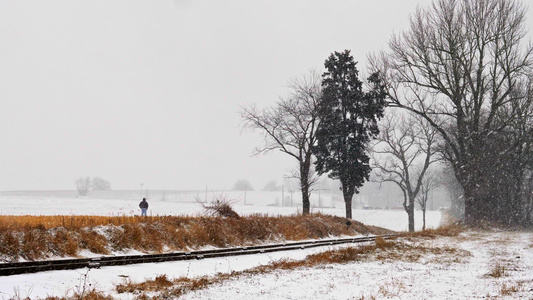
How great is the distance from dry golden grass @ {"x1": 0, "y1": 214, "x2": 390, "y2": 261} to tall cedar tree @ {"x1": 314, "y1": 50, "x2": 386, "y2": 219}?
12.7 metres

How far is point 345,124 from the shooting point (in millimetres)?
35031

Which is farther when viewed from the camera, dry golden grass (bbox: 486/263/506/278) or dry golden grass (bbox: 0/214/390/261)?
dry golden grass (bbox: 0/214/390/261)

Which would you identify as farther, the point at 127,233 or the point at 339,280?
the point at 127,233

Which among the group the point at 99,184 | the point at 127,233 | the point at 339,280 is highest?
the point at 99,184

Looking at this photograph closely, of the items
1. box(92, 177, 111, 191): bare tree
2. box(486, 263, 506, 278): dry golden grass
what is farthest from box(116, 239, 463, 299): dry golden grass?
box(92, 177, 111, 191): bare tree

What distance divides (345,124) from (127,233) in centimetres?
2403

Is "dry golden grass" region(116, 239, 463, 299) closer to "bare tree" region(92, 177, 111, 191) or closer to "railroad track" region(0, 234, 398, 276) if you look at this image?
"railroad track" region(0, 234, 398, 276)

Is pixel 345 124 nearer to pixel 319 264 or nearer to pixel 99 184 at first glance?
pixel 319 264

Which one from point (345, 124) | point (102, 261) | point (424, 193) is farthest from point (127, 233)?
point (424, 193)

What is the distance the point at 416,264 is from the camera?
12.4 m

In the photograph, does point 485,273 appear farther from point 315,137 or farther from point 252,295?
point 315,137

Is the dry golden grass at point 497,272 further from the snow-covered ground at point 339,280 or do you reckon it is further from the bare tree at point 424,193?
the bare tree at point 424,193

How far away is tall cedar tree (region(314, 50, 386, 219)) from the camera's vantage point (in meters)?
34.9

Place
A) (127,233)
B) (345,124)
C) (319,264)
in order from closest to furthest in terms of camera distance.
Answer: (319,264) < (127,233) < (345,124)
